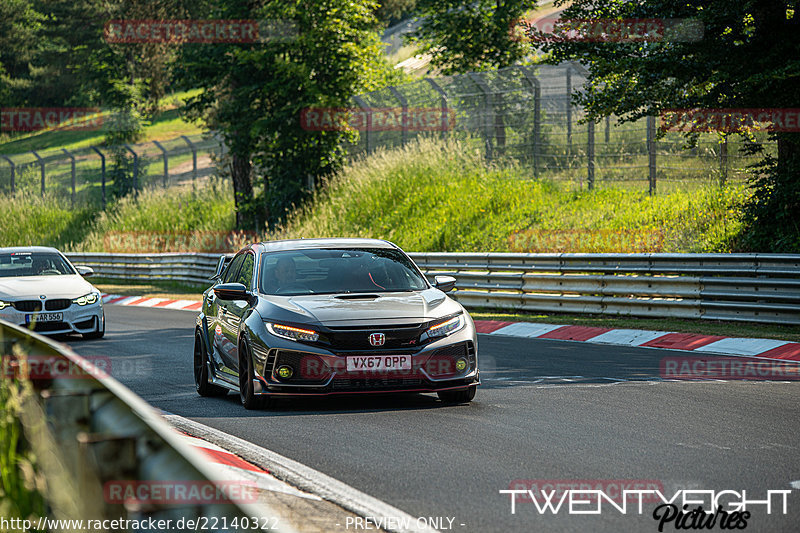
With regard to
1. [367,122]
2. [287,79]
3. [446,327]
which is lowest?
[446,327]

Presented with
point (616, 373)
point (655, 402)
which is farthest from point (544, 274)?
point (655, 402)

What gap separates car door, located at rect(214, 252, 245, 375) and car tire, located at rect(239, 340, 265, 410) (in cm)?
28

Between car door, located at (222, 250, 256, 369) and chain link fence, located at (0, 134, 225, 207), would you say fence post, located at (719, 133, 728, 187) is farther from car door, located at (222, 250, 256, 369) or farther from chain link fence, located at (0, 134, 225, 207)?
chain link fence, located at (0, 134, 225, 207)

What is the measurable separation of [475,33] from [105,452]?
131 ft

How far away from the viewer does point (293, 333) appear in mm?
9234

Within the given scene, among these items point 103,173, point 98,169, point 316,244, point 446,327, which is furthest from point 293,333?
point 98,169

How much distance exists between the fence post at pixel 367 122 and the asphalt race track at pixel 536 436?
68.9 ft

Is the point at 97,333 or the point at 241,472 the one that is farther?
the point at 97,333

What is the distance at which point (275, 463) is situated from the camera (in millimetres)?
7055

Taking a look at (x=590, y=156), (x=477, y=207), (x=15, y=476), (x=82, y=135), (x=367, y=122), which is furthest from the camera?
(x=82, y=135)

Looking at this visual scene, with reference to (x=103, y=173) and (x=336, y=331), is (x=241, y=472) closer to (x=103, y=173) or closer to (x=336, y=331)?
(x=336, y=331)

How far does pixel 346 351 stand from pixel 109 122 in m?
76.1

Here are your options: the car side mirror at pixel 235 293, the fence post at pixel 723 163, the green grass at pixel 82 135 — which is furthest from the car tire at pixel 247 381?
the green grass at pixel 82 135

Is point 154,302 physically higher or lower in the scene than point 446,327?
lower
